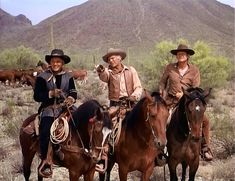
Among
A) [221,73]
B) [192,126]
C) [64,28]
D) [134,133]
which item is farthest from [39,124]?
[64,28]

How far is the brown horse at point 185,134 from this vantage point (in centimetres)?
680

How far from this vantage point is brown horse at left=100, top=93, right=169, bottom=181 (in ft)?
20.3

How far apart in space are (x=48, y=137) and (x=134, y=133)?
1.40 metres

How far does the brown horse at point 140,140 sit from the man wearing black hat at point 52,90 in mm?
1049

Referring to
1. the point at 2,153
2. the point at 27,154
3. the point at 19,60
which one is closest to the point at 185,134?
the point at 27,154

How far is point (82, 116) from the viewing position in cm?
621

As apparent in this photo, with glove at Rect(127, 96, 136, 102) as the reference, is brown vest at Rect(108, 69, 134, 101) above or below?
above

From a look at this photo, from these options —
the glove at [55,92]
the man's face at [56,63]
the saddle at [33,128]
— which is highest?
the man's face at [56,63]

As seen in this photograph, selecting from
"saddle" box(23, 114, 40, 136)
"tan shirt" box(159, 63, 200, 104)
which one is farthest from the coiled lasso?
"tan shirt" box(159, 63, 200, 104)

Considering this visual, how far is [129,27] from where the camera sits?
84.6 metres

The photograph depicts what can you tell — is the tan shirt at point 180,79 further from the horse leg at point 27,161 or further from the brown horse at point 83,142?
the horse leg at point 27,161

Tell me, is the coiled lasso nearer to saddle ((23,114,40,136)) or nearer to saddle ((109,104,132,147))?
saddle ((23,114,40,136))

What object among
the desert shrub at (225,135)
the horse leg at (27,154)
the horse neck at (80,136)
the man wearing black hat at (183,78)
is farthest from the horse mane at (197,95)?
the desert shrub at (225,135)

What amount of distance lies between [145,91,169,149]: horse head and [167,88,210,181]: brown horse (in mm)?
815
